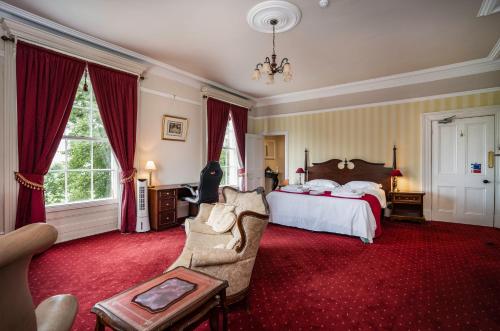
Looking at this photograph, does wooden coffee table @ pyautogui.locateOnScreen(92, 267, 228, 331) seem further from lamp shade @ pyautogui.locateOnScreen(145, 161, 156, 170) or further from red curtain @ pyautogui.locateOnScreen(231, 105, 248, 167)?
red curtain @ pyautogui.locateOnScreen(231, 105, 248, 167)

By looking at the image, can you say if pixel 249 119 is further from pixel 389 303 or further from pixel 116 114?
pixel 389 303

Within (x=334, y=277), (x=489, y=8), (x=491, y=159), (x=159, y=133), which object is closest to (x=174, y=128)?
(x=159, y=133)

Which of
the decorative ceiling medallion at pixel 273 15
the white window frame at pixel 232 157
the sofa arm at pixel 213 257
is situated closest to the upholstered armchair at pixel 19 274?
the sofa arm at pixel 213 257

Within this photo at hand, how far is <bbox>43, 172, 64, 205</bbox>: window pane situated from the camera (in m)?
3.66

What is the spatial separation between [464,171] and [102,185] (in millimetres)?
6734

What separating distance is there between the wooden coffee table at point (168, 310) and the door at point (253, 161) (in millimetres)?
5364

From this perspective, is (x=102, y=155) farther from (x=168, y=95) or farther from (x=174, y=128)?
(x=168, y=95)

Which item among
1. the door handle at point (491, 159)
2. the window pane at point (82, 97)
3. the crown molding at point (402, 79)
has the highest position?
the crown molding at point (402, 79)

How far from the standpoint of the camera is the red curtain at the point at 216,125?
19.5 feet

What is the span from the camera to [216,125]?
611 centimetres

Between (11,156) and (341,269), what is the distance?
428 cm

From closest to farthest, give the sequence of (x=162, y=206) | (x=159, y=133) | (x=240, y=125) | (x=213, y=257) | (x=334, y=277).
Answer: (x=213, y=257)
(x=334, y=277)
(x=162, y=206)
(x=159, y=133)
(x=240, y=125)

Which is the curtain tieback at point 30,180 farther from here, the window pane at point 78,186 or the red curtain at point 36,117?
the window pane at point 78,186

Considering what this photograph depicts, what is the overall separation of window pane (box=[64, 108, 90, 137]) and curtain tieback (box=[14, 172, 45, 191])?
77 cm
